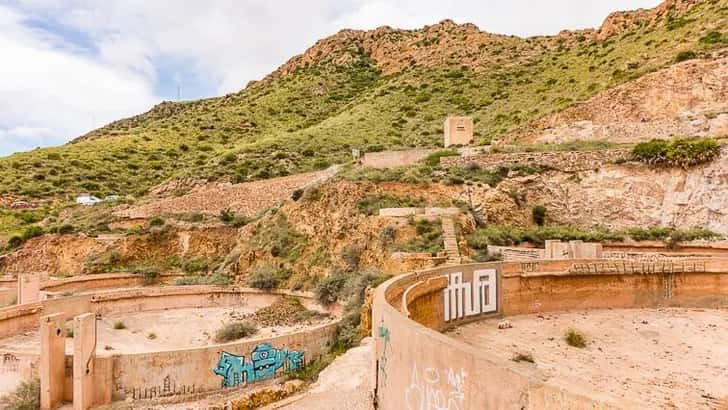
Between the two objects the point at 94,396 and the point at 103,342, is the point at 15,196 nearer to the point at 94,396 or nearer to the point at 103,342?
the point at 103,342

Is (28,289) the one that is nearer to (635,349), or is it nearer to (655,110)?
(635,349)

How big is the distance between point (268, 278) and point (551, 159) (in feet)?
51.1

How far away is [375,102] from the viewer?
57.5m

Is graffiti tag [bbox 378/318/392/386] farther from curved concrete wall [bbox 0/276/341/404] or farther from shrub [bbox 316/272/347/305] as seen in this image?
shrub [bbox 316/272/347/305]

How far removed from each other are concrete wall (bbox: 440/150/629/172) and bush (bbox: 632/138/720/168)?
936 millimetres

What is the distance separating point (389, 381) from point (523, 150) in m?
22.7

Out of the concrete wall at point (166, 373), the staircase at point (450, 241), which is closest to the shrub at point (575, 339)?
the staircase at point (450, 241)

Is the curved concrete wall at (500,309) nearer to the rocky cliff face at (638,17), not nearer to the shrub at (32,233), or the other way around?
the shrub at (32,233)

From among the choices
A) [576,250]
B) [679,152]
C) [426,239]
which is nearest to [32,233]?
[426,239]

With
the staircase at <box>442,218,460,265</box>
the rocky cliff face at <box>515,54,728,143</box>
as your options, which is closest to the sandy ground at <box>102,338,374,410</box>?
the staircase at <box>442,218,460,265</box>

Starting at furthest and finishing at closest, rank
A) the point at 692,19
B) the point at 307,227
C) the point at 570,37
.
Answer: the point at 570,37, the point at 692,19, the point at 307,227

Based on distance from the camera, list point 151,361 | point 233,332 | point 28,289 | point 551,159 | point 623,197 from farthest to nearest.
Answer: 1. point 551,159
2. point 623,197
3. point 28,289
4. point 233,332
5. point 151,361

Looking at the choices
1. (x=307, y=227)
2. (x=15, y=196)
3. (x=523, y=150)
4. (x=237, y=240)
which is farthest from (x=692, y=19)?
(x=15, y=196)

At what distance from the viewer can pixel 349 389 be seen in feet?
40.0
